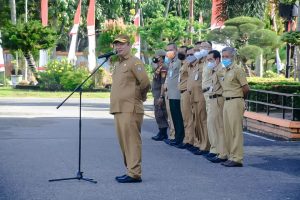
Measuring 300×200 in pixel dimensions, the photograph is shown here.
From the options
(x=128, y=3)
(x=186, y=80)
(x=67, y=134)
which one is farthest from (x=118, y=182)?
(x=128, y=3)

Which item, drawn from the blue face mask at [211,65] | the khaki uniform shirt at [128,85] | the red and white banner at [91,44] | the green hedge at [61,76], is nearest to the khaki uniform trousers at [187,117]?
the blue face mask at [211,65]

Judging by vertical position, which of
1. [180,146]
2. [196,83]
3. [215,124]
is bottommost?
[180,146]

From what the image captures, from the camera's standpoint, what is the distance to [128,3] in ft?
236

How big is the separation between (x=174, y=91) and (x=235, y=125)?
3.71 meters

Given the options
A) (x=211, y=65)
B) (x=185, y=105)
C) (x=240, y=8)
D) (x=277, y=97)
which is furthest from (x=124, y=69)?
(x=240, y=8)

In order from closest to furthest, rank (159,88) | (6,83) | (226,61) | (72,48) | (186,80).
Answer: (226,61) < (186,80) < (159,88) < (72,48) < (6,83)

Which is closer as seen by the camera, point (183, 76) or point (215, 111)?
point (215, 111)

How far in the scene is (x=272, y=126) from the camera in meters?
20.3

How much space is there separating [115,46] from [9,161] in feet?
11.3

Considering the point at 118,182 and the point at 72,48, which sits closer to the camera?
the point at 118,182

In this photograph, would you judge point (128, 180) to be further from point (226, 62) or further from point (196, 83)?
point (196, 83)

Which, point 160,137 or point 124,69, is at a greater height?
point 124,69

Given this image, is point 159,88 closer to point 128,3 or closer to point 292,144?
point 292,144

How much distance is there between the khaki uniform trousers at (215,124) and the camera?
15.1 metres
